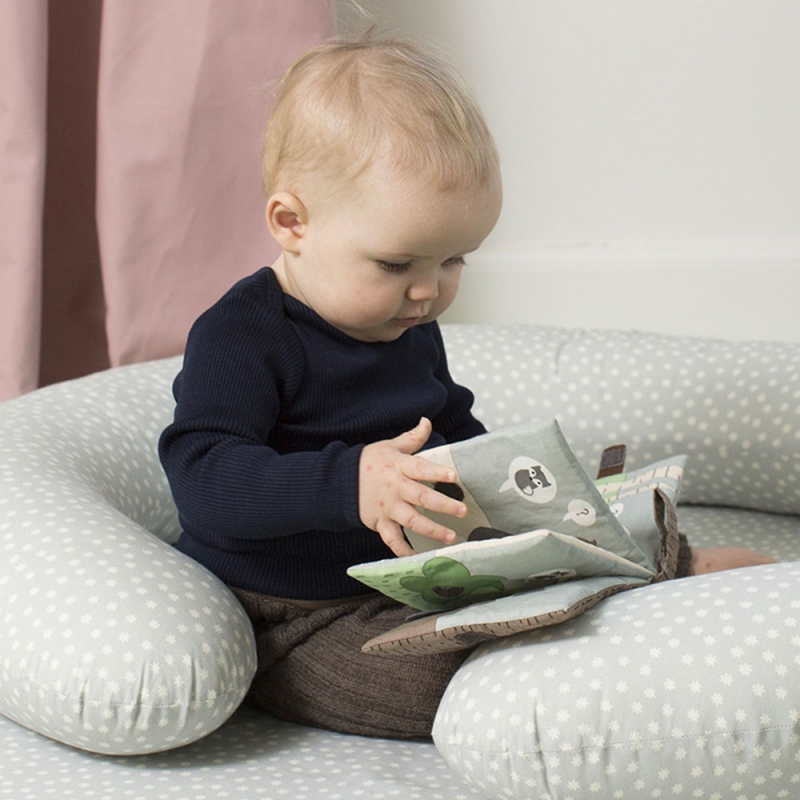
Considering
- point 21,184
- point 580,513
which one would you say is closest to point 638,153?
point 21,184

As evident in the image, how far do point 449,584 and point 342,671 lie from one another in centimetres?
18

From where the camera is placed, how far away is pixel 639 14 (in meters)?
1.65

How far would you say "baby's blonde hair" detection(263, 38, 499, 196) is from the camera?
0.81 meters

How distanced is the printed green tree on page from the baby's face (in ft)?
0.77

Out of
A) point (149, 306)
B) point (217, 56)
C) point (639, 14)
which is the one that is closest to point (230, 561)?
point (149, 306)

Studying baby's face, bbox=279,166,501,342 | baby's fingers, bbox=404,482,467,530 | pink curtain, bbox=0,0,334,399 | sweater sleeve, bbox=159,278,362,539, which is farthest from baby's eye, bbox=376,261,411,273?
pink curtain, bbox=0,0,334,399

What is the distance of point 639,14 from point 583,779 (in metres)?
1.31

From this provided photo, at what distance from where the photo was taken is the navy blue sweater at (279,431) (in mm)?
786

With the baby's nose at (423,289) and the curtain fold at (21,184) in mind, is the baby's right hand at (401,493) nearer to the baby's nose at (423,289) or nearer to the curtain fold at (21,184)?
the baby's nose at (423,289)

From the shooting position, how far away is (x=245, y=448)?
2.64 feet

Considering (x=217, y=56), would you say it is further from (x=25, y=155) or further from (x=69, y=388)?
(x=69, y=388)

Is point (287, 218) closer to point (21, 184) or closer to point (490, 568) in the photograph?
point (490, 568)

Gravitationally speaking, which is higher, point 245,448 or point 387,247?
point 387,247

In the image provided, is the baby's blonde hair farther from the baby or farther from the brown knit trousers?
the brown knit trousers
